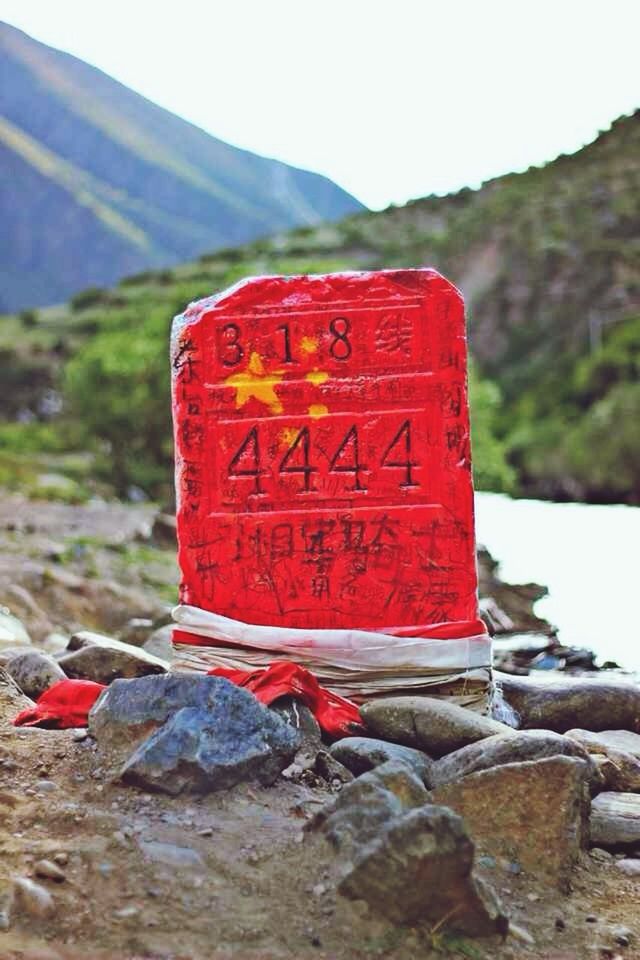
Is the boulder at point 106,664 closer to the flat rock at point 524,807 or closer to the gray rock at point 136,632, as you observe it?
the flat rock at point 524,807

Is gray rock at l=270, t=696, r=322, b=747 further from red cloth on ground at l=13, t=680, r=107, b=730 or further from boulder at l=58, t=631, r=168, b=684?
boulder at l=58, t=631, r=168, b=684

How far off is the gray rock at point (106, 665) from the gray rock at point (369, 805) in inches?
89.3

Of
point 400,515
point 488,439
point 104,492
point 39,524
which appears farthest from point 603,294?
point 400,515

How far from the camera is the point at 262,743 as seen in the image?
4.48 m

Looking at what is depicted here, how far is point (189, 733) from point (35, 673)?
1.84 m

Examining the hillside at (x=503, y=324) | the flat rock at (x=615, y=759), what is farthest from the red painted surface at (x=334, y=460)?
the hillside at (x=503, y=324)

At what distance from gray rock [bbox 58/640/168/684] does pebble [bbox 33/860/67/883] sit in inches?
94.9

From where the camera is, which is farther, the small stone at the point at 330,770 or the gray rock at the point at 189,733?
the small stone at the point at 330,770

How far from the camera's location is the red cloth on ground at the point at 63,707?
5.17m

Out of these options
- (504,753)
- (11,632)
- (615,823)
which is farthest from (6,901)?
(11,632)

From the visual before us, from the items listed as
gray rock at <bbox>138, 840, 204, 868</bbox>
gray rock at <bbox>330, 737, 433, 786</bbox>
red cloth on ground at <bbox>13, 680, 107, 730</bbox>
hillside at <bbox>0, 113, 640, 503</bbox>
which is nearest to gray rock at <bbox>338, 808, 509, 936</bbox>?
gray rock at <bbox>138, 840, 204, 868</bbox>

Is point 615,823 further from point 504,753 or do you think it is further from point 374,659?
point 374,659

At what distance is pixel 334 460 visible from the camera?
19.1 feet

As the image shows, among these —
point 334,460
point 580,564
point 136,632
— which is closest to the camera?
point 334,460
